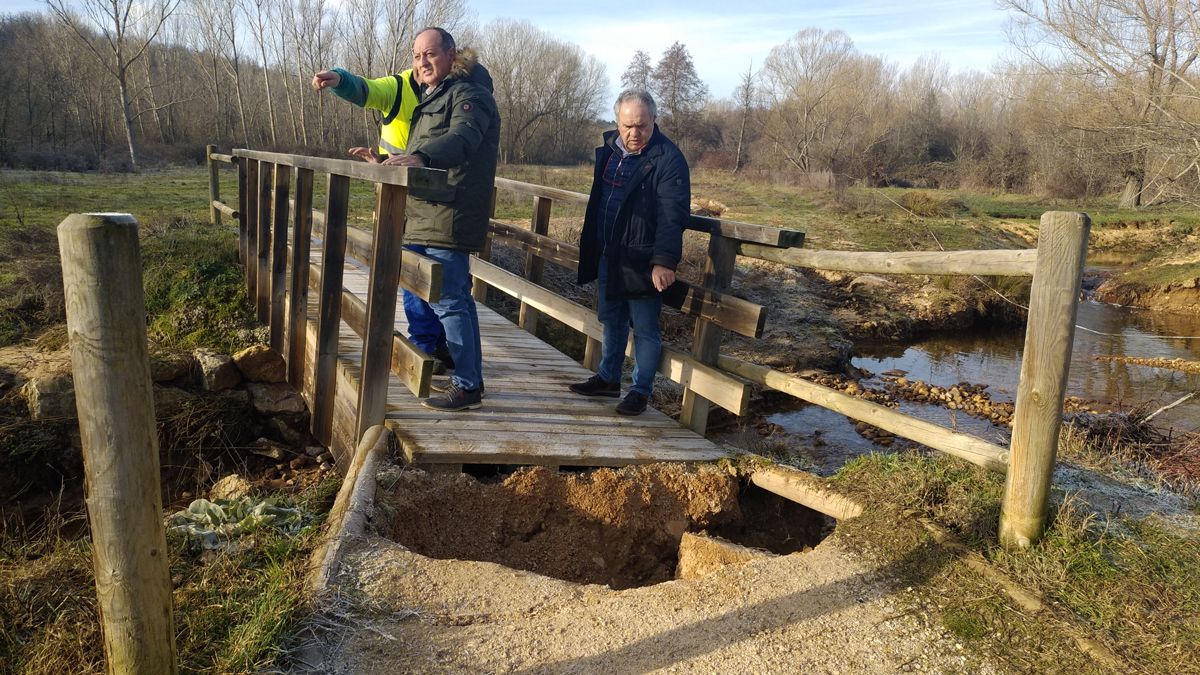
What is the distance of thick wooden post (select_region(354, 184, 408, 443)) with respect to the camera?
386 centimetres

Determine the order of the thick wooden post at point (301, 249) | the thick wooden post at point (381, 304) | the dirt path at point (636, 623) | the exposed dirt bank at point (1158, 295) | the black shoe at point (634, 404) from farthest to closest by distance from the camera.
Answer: the exposed dirt bank at point (1158, 295), the thick wooden post at point (301, 249), the black shoe at point (634, 404), the thick wooden post at point (381, 304), the dirt path at point (636, 623)

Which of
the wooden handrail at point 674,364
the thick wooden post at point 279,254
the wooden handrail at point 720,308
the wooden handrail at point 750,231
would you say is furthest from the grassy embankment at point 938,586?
the thick wooden post at point 279,254

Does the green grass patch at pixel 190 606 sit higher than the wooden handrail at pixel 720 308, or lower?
lower

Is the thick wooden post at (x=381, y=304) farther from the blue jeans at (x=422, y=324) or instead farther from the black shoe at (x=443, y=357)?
the black shoe at (x=443, y=357)

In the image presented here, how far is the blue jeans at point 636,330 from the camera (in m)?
4.77

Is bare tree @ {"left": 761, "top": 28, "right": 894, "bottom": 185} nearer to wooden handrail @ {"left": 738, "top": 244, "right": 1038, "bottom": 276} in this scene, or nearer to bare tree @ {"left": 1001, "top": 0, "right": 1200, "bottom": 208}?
bare tree @ {"left": 1001, "top": 0, "right": 1200, "bottom": 208}

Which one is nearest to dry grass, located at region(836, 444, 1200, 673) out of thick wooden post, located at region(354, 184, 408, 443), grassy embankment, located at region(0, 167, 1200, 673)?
grassy embankment, located at region(0, 167, 1200, 673)

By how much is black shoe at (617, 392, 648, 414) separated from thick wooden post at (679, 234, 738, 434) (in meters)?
0.27

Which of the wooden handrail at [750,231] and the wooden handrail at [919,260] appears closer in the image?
the wooden handrail at [919,260]

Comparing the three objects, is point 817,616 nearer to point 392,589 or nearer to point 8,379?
point 392,589

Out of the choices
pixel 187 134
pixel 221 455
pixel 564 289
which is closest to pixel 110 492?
pixel 221 455

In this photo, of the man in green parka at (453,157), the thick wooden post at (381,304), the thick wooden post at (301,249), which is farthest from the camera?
the thick wooden post at (301,249)

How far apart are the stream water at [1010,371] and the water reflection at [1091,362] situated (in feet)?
0.04

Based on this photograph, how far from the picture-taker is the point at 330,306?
15.8ft
